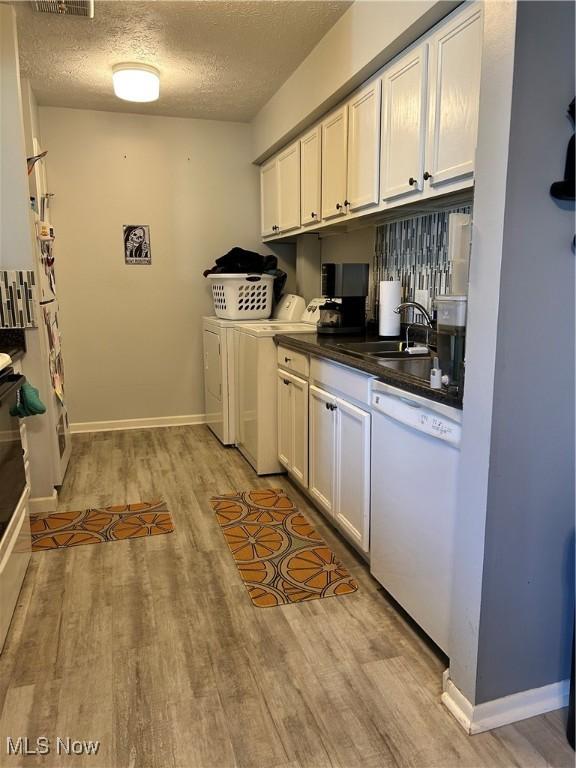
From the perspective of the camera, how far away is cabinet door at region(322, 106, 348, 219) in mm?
2910

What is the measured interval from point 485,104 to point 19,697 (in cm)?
205

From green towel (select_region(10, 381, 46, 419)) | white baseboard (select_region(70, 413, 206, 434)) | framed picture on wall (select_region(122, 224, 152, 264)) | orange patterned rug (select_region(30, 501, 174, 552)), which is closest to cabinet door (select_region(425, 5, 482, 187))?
green towel (select_region(10, 381, 46, 419))

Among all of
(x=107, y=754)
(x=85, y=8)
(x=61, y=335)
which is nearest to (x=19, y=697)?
(x=107, y=754)

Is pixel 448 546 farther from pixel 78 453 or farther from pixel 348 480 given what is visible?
pixel 78 453

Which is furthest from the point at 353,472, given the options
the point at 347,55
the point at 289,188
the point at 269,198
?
the point at 269,198

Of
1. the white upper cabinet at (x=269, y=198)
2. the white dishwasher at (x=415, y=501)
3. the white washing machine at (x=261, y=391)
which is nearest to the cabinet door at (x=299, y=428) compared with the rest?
the white washing machine at (x=261, y=391)

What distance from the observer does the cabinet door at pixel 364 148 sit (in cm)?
256

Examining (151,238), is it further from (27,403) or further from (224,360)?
(27,403)

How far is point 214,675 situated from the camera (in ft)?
5.75

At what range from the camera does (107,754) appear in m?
1.46

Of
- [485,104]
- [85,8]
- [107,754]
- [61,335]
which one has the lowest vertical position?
[107,754]

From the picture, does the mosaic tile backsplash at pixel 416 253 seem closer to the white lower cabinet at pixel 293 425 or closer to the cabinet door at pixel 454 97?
the cabinet door at pixel 454 97

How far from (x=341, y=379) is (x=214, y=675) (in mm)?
1223

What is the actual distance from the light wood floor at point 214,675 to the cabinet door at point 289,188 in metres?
2.23
